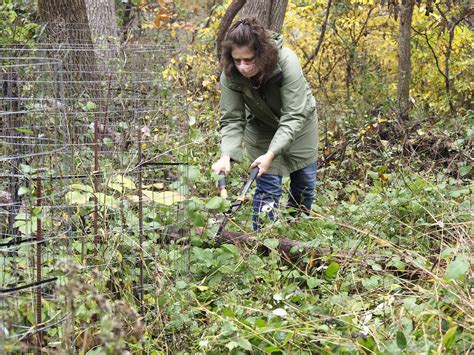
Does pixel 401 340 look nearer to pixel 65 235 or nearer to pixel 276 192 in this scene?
pixel 65 235

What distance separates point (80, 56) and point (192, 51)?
246cm

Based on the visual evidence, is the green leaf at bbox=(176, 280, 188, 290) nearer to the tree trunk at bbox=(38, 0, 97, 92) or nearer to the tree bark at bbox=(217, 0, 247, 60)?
the tree trunk at bbox=(38, 0, 97, 92)

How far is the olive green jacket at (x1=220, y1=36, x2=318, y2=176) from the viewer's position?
14.5 ft

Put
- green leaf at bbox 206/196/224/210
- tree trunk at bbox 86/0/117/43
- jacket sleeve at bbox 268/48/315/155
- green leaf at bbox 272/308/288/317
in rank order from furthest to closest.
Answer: tree trunk at bbox 86/0/117/43 → jacket sleeve at bbox 268/48/315/155 → green leaf at bbox 206/196/224/210 → green leaf at bbox 272/308/288/317

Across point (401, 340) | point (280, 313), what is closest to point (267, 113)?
point (280, 313)

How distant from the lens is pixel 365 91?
30.9 ft

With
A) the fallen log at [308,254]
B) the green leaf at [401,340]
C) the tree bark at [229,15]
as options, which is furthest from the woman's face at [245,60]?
the tree bark at [229,15]

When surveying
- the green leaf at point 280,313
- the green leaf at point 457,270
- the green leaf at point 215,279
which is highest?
the green leaf at point 457,270

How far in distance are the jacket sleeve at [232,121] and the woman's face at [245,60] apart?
0.24m

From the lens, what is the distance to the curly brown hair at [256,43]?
4.18 meters

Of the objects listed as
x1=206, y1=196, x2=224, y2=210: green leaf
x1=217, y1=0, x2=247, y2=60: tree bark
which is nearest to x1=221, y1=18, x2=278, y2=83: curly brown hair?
x1=206, y1=196, x2=224, y2=210: green leaf

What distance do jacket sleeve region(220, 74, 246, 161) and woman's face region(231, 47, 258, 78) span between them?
241 millimetres

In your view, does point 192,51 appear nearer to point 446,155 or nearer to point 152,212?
point 446,155

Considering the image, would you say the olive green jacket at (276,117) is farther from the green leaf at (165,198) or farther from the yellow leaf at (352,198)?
the yellow leaf at (352,198)
